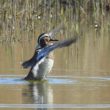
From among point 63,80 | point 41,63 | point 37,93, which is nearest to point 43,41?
point 41,63

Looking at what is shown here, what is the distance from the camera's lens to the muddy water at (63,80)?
1005cm

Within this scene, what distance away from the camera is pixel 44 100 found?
1038 centimetres


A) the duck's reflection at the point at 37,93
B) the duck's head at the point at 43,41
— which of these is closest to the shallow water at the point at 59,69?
the duck's reflection at the point at 37,93

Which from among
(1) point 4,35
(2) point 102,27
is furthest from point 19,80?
(2) point 102,27

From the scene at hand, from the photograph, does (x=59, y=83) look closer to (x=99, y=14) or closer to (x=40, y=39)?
(x=40, y=39)

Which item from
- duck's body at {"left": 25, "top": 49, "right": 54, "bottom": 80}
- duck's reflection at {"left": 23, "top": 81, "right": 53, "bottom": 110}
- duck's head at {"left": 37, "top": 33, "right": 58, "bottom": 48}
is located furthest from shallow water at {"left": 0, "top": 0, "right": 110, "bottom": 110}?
duck's head at {"left": 37, "top": 33, "right": 58, "bottom": 48}

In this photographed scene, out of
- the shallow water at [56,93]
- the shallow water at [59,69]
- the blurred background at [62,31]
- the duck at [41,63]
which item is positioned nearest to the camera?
the shallow water at [56,93]

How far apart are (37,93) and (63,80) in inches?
47.0

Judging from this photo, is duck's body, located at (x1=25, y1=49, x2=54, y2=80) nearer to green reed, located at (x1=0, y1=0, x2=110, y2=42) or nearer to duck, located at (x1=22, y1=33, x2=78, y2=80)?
duck, located at (x1=22, y1=33, x2=78, y2=80)

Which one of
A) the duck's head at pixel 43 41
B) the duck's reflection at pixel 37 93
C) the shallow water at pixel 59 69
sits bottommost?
the duck's reflection at pixel 37 93

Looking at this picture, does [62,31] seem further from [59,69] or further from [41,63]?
[41,63]

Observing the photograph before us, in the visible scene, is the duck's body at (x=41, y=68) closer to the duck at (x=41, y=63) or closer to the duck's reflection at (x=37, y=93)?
the duck at (x=41, y=63)

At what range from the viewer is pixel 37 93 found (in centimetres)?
1107

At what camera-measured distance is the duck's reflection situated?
33.7ft
